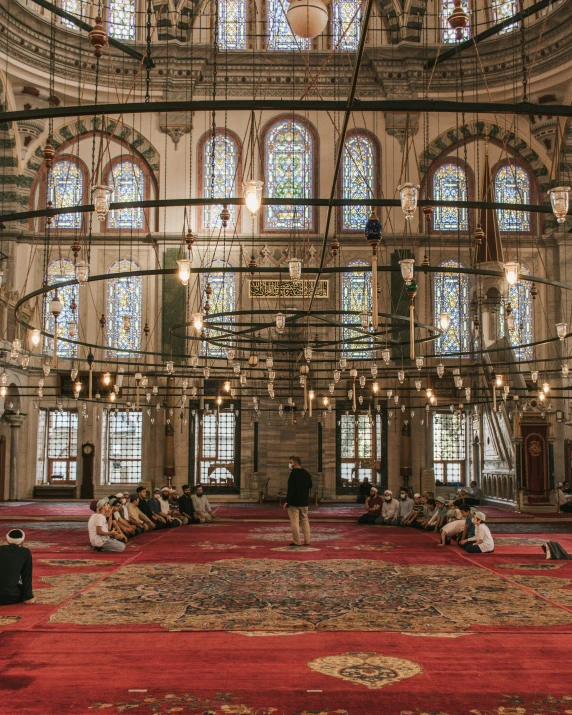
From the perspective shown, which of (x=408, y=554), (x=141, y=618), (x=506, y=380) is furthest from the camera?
(x=506, y=380)

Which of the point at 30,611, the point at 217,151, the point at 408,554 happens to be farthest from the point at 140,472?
the point at 30,611

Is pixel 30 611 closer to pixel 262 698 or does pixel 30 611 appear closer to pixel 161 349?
pixel 262 698

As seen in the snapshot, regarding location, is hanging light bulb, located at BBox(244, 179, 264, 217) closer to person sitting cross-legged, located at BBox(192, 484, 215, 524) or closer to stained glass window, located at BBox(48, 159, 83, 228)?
person sitting cross-legged, located at BBox(192, 484, 215, 524)

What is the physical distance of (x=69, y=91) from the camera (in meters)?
21.0

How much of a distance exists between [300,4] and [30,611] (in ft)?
14.1

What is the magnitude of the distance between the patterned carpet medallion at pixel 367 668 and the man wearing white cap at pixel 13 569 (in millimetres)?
2556

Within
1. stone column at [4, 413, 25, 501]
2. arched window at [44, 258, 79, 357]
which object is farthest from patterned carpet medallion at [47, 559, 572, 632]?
arched window at [44, 258, 79, 357]

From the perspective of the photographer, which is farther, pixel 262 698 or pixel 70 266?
pixel 70 266

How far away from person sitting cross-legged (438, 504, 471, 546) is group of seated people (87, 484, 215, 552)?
12.5 ft

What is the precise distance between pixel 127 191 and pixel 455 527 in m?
14.5

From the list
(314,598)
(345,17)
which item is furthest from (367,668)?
(345,17)

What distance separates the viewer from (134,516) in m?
11.8

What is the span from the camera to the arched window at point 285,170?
21734mm

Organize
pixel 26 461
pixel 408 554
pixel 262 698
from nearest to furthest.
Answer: pixel 262 698, pixel 408 554, pixel 26 461
